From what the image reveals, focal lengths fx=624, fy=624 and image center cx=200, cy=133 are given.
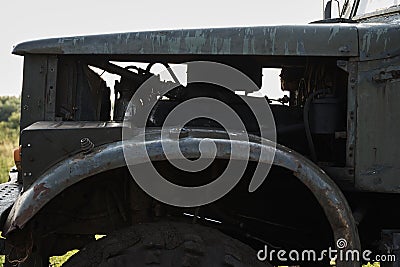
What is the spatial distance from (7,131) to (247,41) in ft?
101

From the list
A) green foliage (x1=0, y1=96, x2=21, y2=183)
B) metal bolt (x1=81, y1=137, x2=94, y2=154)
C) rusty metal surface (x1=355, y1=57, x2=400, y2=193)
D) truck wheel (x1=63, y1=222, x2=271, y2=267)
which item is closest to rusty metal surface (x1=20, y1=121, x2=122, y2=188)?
metal bolt (x1=81, y1=137, x2=94, y2=154)

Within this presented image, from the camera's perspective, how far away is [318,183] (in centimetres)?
267

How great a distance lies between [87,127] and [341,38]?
128 cm

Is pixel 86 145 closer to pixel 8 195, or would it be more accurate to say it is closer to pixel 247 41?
pixel 8 195

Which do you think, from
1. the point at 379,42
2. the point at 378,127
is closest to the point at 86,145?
the point at 378,127

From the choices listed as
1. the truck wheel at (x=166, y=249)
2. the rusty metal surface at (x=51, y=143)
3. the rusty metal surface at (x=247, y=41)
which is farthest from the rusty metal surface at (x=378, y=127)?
the rusty metal surface at (x=51, y=143)

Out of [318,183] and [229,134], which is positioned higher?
[229,134]

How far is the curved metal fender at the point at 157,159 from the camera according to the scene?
259cm

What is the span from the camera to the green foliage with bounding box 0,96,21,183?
16705 mm

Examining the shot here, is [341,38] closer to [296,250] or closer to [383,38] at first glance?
[383,38]

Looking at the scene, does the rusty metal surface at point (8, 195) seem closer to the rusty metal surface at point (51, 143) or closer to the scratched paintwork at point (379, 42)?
the rusty metal surface at point (51, 143)

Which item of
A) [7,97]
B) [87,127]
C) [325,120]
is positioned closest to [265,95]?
[325,120]

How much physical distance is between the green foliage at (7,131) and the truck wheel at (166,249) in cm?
1126

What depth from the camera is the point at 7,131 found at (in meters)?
32.0
